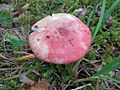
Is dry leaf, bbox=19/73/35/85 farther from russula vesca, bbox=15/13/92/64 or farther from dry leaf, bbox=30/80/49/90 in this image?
russula vesca, bbox=15/13/92/64

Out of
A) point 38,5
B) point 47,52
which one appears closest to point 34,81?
point 47,52

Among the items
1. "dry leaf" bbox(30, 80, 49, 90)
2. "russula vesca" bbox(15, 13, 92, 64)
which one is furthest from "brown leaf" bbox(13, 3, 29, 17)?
"dry leaf" bbox(30, 80, 49, 90)

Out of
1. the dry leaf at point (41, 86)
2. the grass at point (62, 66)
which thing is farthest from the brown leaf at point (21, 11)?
the dry leaf at point (41, 86)

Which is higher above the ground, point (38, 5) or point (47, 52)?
point (38, 5)

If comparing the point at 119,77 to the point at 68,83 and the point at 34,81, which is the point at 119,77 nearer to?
the point at 68,83

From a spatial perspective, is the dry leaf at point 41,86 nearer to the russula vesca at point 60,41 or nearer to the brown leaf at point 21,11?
the russula vesca at point 60,41

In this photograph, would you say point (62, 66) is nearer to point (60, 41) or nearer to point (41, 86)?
point (41, 86)
